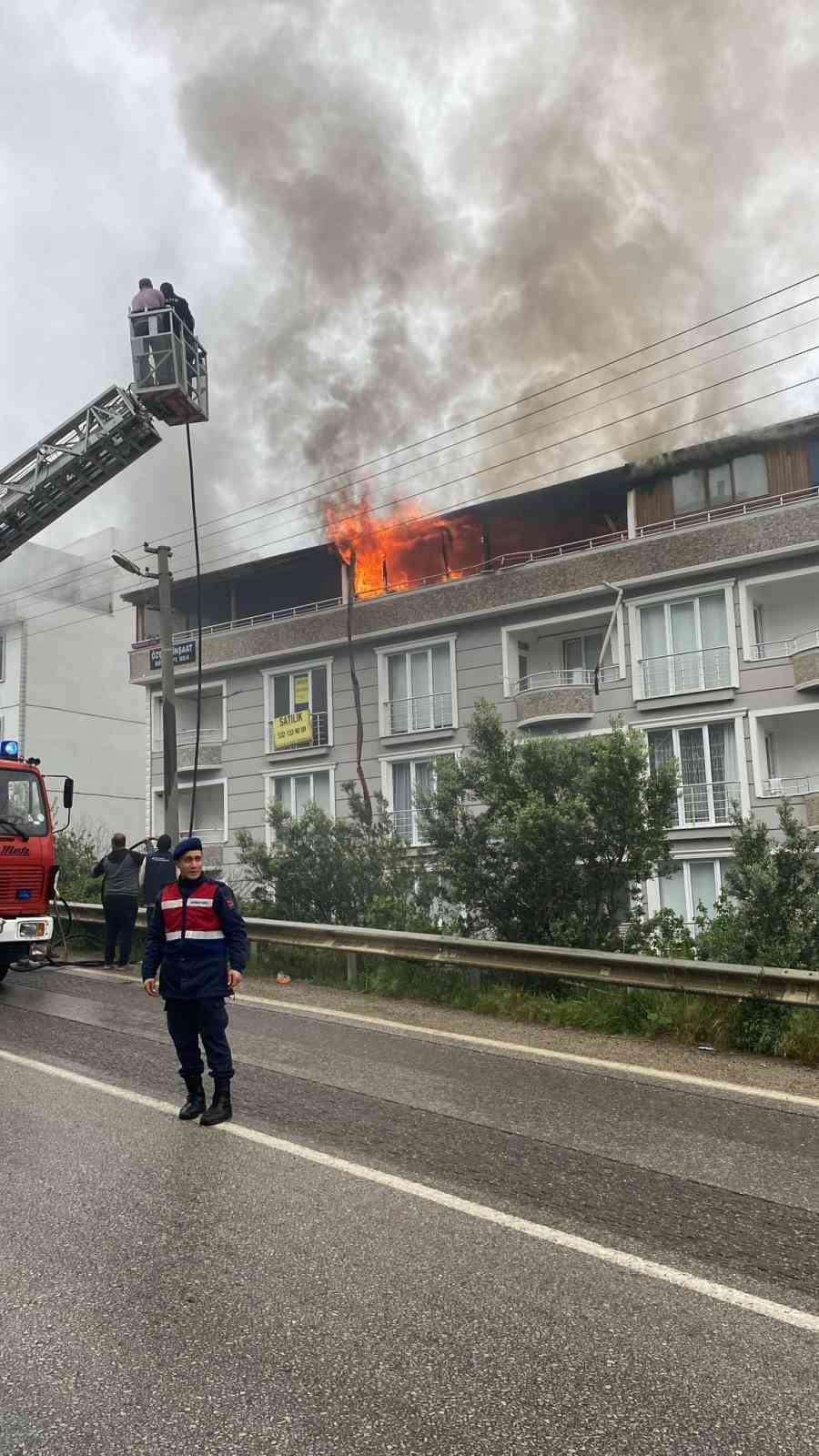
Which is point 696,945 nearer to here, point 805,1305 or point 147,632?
point 805,1305

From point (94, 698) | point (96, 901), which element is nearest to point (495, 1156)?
point (96, 901)

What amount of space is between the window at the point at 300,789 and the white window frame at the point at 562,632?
6.03 m

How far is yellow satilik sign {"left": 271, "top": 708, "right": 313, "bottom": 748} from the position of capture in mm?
30047

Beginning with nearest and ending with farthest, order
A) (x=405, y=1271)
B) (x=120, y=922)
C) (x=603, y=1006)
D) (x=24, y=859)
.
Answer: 1. (x=405, y=1271)
2. (x=603, y=1006)
3. (x=24, y=859)
4. (x=120, y=922)

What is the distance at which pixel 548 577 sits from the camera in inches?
1028

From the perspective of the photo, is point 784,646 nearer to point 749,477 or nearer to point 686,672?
point 686,672

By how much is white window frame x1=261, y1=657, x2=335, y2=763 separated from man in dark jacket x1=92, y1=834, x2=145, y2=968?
1559cm

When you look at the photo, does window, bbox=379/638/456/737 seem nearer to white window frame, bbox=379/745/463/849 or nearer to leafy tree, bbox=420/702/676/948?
white window frame, bbox=379/745/463/849

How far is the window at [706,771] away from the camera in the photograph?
23719mm

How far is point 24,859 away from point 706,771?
629 inches

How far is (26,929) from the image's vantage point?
473 inches

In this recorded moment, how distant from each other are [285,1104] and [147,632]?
31460 millimetres

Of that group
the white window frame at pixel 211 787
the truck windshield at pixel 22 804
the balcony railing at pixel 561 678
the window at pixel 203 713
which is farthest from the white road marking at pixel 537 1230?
the window at pixel 203 713

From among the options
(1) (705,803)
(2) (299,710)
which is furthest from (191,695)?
(1) (705,803)
